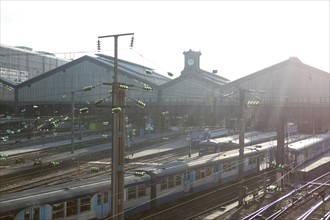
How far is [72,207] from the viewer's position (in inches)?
684

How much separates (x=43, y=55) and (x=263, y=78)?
4610cm

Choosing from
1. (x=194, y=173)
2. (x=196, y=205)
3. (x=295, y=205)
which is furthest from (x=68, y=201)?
(x=295, y=205)

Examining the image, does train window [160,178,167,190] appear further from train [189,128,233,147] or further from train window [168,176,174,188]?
train [189,128,233,147]

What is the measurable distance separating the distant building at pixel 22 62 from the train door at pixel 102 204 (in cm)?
4240

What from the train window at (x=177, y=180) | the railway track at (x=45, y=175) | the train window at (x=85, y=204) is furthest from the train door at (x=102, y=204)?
the train window at (x=177, y=180)

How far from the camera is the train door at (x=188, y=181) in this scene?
81.6 ft

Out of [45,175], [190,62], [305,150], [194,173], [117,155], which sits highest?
[190,62]

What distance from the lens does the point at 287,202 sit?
82.0 feet

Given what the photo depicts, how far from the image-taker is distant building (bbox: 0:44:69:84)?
6082 centimetres

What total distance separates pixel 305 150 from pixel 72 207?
2979cm

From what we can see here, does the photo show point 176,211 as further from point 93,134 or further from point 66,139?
point 93,134

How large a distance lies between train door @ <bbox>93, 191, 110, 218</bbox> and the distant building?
42.4 metres

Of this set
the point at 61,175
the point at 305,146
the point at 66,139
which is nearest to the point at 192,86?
the point at 66,139

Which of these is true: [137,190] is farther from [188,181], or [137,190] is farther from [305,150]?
[305,150]
